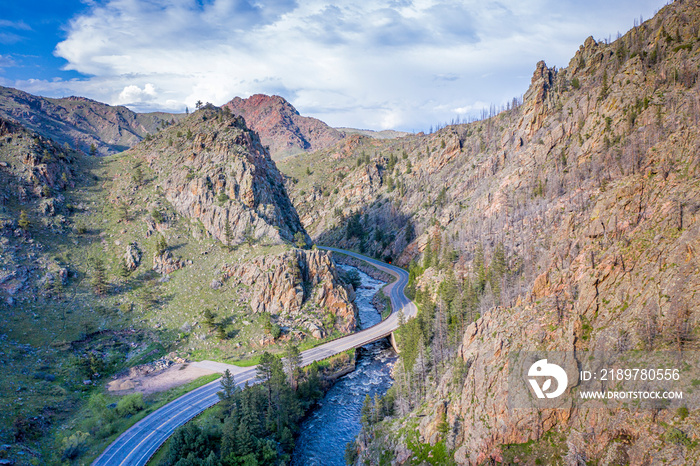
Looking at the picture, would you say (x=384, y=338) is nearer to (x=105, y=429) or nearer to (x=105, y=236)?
(x=105, y=429)

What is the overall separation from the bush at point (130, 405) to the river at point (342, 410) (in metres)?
23.9

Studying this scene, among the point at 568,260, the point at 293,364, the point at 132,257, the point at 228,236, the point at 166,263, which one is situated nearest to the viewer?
the point at 568,260

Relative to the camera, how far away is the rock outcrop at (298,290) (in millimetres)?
75438

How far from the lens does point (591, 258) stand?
49.2m

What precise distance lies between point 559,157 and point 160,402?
357ft

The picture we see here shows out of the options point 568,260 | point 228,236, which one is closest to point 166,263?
point 228,236

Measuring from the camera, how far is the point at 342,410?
190ft

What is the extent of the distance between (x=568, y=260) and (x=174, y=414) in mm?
64761

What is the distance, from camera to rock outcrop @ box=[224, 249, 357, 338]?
247 ft

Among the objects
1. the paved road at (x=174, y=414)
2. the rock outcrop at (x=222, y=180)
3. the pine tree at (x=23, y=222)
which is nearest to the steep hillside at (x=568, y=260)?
the paved road at (x=174, y=414)

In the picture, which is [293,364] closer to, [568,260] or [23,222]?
[568,260]

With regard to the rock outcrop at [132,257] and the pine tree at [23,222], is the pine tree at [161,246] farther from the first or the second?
the pine tree at [23,222]

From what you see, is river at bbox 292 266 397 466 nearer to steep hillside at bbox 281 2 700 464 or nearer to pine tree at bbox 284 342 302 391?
steep hillside at bbox 281 2 700 464

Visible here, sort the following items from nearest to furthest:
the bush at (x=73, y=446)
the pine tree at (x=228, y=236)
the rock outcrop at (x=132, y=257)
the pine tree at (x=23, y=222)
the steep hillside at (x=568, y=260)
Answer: the steep hillside at (x=568, y=260) → the bush at (x=73, y=446) → the pine tree at (x=23, y=222) → the rock outcrop at (x=132, y=257) → the pine tree at (x=228, y=236)
